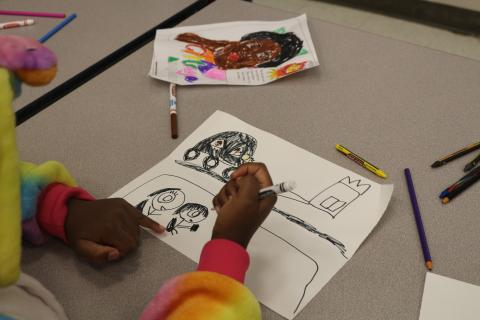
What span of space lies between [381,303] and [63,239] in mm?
421

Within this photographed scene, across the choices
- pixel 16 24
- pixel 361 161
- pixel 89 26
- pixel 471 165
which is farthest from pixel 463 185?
pixel 16 24

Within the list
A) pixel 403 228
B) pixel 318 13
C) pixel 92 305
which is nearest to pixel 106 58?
pixel 92 305

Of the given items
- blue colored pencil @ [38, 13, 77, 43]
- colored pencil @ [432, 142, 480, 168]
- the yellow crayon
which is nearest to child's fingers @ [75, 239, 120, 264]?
the yellow crayon

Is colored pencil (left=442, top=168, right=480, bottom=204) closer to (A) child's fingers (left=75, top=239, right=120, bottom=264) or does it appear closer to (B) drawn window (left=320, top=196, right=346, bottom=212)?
(B) drawn window (left=320, top=196, right=346, bottom=212)

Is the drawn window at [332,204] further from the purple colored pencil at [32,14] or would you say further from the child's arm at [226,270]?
the purple colored pencil at [32,14]

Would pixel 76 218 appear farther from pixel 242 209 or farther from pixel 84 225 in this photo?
pixel 242 209

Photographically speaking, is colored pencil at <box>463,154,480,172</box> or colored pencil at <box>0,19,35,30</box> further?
colored pencil at <box>0,19,35,30</box>

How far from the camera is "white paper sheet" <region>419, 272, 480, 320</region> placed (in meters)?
0.51

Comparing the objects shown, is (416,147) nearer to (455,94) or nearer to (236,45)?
(455,94)

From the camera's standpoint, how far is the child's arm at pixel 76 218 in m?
0.58

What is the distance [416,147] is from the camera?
2.28 feet

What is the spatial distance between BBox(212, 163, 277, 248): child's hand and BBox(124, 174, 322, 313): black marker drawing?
0.07 metres

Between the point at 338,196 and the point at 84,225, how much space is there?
0.35 meters

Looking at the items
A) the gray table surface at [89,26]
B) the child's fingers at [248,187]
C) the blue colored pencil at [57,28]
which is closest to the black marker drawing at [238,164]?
the child's fingers at [248,187]
